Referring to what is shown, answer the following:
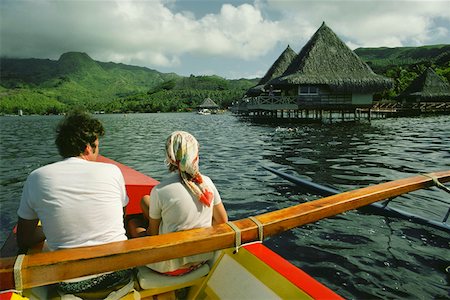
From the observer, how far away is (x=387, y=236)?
4941 mm

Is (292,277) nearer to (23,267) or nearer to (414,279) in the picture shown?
(23,267)

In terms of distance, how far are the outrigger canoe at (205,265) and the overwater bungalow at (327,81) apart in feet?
82.8

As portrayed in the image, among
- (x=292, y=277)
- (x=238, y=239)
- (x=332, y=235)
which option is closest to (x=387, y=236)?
(x=332, y=235)

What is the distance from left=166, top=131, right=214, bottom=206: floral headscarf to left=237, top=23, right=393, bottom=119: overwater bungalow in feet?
83.1

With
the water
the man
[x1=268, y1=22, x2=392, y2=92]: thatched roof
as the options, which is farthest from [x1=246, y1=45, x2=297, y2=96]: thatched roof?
the man

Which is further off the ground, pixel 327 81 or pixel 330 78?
pixel 330 78

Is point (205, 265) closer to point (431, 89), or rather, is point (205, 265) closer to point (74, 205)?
point (74, 205)

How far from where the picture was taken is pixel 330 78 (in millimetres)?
27672

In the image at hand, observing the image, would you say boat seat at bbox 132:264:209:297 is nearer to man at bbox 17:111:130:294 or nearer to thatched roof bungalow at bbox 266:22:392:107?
man at bbox 17:111:130:294

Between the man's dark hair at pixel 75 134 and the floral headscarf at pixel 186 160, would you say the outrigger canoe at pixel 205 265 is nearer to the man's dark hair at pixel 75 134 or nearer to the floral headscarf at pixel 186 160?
the floral headscarf at pixel 186 160

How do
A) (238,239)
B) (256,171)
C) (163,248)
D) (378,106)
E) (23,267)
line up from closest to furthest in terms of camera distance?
1. (23,267)
2. (163,248)
3. (238,239)
4. (256,171)
5. (378,106)

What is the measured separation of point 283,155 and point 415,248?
8025 mm

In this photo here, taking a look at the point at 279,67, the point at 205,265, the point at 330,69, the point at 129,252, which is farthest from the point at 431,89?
the point at 129,252

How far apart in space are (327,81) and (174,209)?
27297 mm
